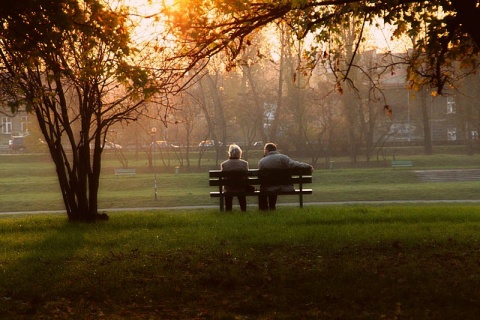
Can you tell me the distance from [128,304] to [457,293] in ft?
9.80

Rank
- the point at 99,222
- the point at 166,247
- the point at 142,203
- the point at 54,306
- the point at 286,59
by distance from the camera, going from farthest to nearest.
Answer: the point at 286,59
the point at 142,203
the point at 99,222
the point at 166,247
the point at 54,306

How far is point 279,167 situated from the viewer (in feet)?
52.1

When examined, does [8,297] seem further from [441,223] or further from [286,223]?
[441,223]

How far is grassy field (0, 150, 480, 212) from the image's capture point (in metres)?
30.8

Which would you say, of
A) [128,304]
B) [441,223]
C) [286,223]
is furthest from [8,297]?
[441,223]

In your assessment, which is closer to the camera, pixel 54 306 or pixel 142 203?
pixel 54 306

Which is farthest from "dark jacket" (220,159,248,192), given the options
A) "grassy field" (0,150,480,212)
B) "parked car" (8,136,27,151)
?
"parked car" (8,136,27,151)

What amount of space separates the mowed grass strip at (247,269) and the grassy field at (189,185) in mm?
14360

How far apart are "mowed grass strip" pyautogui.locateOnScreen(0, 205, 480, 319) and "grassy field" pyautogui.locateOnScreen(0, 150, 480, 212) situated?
14.4 metres

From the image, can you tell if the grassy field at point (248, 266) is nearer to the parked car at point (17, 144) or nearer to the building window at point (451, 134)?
the building window at point (451, 134)

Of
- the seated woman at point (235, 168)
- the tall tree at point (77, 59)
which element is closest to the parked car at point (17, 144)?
the seated woman at point (235, 168)

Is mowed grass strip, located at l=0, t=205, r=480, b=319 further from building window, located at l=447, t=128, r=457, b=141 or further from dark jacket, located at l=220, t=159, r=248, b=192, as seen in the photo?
building window, located at l=447, t=128, r=457, b=141

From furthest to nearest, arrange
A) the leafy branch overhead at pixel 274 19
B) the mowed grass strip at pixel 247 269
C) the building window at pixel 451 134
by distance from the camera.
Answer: the building window at pixel 451 134, the leafy branch overhead at pixel 274 19, the mowed grass strip at pixel 247 269

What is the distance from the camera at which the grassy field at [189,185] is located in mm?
30750
